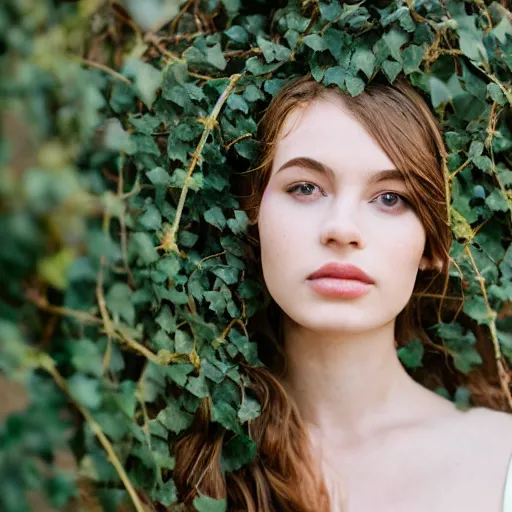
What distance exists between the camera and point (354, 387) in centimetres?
193

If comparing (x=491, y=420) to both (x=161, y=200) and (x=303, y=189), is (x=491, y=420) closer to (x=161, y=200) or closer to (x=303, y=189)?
(x=303, y=189)

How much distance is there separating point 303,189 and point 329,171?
0.31 ft

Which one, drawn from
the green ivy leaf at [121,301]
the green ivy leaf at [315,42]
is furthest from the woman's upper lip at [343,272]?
the green ivy leaf at [315,42]

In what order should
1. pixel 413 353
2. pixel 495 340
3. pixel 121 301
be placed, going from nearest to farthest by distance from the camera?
pixel 121 301
pixel 495 340
pixel 413 353

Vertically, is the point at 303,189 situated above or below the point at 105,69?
below

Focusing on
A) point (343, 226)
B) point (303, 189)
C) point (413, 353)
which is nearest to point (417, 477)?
point (413, 353)

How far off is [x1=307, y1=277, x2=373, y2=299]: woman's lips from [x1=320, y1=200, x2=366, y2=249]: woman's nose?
0.28 ft

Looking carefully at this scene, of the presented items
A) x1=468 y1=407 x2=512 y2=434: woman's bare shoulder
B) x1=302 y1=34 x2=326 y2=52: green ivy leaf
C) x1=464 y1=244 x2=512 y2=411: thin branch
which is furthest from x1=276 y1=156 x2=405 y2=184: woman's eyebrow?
x1=468 y1=407 x2=512 y2=434: woman's bare shoulder

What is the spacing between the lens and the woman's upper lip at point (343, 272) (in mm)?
1699

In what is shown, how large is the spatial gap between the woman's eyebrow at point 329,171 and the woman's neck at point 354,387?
408 mm

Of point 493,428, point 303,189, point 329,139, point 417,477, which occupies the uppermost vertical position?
point 329,139

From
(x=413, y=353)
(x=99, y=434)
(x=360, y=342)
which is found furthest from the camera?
(x=413, y=353)

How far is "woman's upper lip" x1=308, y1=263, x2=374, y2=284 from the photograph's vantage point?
5.57 feet

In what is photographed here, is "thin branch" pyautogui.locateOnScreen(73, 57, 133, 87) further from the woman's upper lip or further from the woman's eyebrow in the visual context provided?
the woman's upper lip
